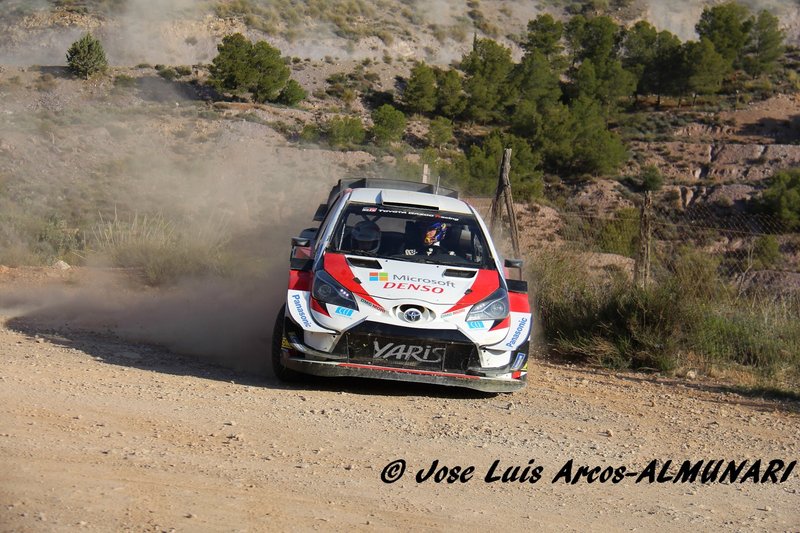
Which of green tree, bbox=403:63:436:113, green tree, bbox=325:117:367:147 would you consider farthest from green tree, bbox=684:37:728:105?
green tree, bbox=325:117:367:147

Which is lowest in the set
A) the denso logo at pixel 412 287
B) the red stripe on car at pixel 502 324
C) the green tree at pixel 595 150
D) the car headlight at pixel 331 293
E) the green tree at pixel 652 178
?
the green tree at pixel 652 178

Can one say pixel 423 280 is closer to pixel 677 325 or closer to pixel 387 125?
pixel 677 325

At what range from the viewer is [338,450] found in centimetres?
604

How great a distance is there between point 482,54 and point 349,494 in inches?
2129

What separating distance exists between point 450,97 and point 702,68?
54.4 ft

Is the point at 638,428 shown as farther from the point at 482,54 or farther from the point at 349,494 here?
the point at 482,54

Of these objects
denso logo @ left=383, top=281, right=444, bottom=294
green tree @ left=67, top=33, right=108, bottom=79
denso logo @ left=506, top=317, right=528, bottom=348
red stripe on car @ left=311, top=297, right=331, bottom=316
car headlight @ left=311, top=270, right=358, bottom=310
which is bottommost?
green tree @ left=67, top=33, right=108, bottom=79

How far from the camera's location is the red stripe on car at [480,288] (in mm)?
7938

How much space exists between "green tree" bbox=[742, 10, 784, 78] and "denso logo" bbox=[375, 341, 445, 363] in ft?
202

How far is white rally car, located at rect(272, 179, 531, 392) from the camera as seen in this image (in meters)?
7.64

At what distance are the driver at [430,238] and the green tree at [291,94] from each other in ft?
133

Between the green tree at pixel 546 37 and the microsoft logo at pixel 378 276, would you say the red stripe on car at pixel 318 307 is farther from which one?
the green tree at pixel 546 37

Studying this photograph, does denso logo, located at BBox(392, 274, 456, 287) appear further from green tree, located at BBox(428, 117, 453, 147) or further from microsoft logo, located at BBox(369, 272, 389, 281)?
green tree, located at BBox(428, 117, 453, 147)

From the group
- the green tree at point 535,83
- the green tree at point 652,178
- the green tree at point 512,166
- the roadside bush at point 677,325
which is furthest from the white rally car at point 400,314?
the green tree at point 535,83
